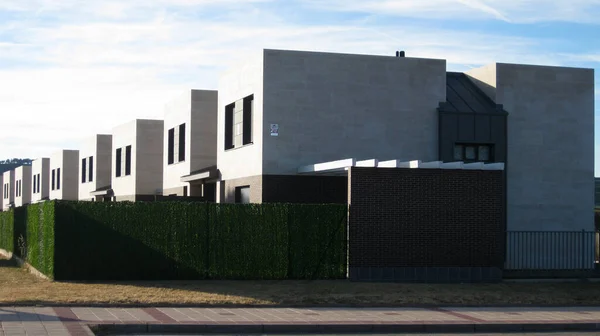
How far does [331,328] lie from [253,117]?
13.2 m

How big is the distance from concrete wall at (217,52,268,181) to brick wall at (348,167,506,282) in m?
5.31

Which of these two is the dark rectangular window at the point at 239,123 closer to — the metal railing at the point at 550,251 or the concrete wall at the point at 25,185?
the metal railing at the point at 550,251

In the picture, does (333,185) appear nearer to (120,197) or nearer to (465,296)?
(465,296)

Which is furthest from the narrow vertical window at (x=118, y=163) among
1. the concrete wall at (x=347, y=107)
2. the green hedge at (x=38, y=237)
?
the concrete wall at (x=347, y=107)

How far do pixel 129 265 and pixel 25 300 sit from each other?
4262 mm

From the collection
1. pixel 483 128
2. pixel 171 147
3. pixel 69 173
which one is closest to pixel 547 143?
pixel 483 128

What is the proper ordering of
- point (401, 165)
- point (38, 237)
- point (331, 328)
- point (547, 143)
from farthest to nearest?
point (547, 143) < point (38, 237) < point (401, 165) < point (331, 328)

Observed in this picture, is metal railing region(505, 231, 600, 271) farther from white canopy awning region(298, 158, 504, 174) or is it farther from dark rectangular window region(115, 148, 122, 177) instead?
dark rectangular window region(115, 148, 122, 177)

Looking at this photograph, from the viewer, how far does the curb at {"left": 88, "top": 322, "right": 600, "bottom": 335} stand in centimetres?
1452

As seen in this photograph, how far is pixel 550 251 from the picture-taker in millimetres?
27344

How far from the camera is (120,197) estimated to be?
153ft

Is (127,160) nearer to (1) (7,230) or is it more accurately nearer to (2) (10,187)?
(1) (7,230)

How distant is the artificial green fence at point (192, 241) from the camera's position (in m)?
21.4

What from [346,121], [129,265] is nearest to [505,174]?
[346,121]
